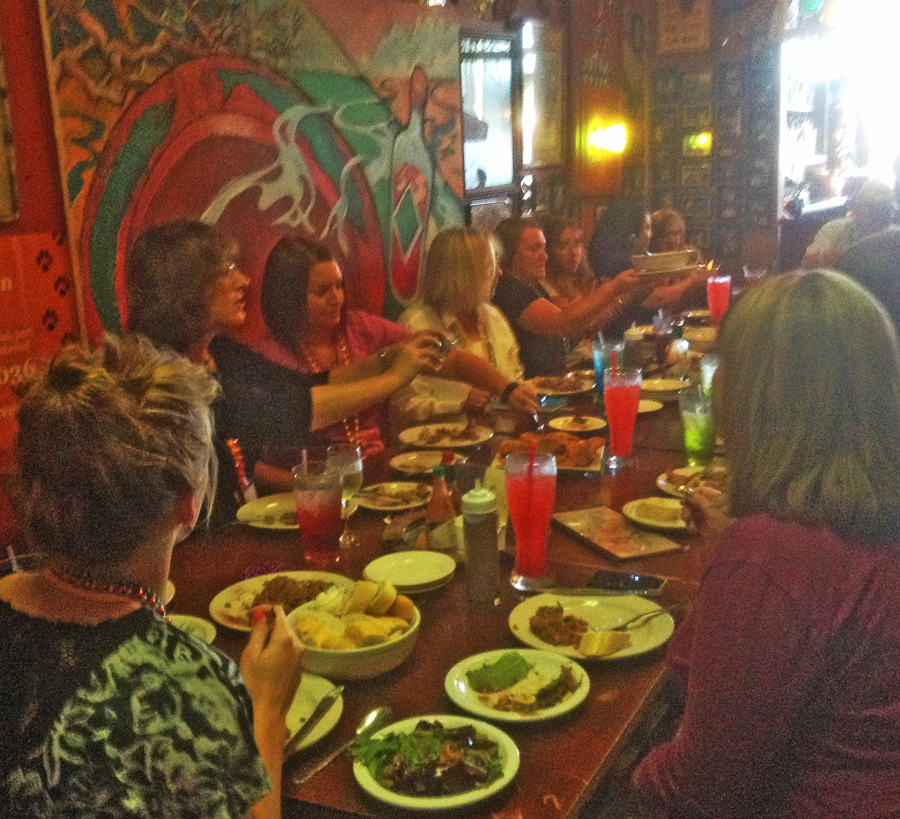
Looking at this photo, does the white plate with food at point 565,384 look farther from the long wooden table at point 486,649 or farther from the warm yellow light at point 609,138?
the warm yellow light at point 609,138

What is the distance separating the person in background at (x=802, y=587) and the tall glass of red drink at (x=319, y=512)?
2.53 feet

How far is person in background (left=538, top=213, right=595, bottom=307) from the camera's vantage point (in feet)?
16.6

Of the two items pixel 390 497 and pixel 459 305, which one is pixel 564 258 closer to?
pixel 459 305

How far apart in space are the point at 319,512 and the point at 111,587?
2.26ft

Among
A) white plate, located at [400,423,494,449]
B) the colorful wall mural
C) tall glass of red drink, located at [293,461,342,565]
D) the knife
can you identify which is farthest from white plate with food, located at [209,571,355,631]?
the colorful wall mural

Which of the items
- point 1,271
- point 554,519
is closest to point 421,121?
point 1,271

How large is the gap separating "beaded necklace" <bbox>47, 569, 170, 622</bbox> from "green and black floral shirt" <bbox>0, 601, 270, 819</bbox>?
5 cm

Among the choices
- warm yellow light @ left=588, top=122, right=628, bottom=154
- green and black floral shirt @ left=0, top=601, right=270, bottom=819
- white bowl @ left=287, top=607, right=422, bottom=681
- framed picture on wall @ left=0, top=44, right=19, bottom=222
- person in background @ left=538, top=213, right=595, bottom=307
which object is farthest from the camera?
warm yellow light @ left=588, top=122, right=628, bottom=154

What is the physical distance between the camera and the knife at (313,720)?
44.7 inches

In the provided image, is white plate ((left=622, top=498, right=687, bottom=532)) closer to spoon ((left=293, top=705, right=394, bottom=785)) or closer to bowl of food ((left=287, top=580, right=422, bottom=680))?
bowl of food ((left=287, top=580, right=422, bottom=680))

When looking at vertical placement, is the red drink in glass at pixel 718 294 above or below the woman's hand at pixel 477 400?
above

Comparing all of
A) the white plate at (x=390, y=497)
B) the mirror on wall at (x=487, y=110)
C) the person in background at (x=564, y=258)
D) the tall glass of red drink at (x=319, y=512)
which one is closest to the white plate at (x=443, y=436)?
the white plate at (x=390, y=497)

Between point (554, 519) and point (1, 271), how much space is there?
1700 millimetres

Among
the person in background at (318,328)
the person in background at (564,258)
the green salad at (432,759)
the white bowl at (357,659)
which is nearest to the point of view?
the green salad at (432,759)
